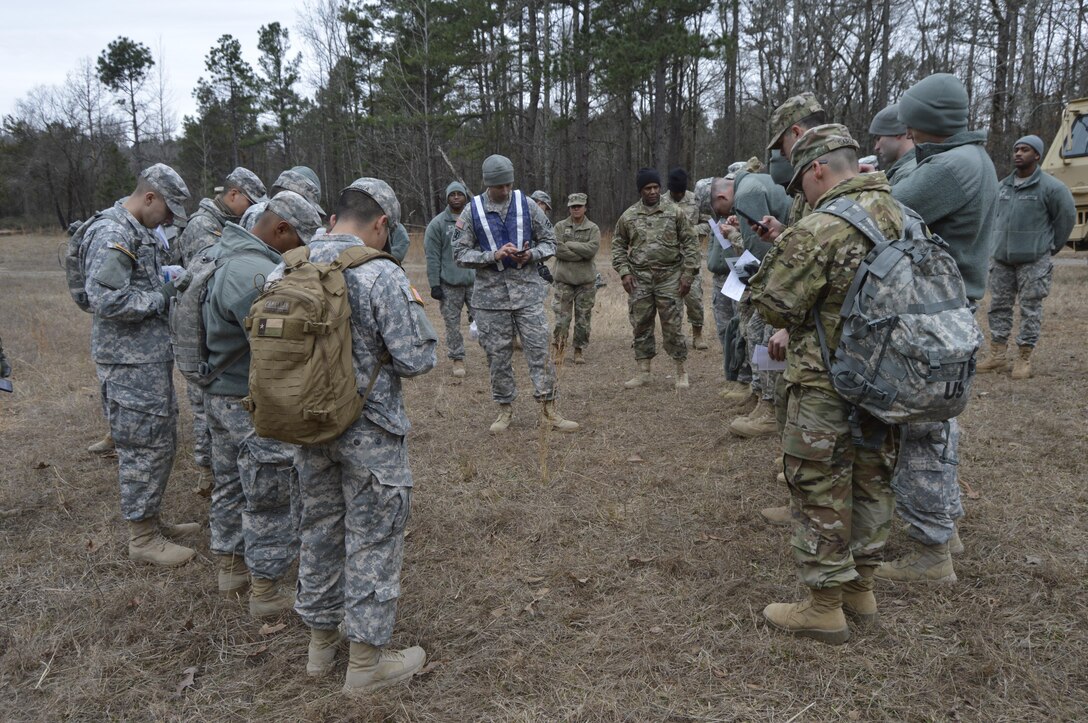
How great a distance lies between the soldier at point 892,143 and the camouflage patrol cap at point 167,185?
13.6 ft

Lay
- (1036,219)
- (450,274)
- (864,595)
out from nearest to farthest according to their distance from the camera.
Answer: (864,595), (1036,219), (450,274)

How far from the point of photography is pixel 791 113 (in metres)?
3.57

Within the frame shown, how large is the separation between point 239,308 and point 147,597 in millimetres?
1718

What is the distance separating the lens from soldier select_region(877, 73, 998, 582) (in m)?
3.28

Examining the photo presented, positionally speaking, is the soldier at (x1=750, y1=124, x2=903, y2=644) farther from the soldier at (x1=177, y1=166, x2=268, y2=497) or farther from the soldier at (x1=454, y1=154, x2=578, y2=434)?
the soldier at (x1=177, y1=166, x2=268, y2=497)

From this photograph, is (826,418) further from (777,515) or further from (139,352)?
(139,352)

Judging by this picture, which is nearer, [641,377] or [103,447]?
[103,447]

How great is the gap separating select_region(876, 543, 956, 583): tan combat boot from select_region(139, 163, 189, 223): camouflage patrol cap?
441cm

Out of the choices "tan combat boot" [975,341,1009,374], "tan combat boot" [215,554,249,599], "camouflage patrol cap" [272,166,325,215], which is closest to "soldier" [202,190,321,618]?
"tan combat boot" [215,554,249,599]

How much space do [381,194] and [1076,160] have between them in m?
15.0

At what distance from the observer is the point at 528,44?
25031 mm

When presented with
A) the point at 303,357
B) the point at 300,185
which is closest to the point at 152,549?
the point at 300,185

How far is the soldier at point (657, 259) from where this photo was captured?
705 centimetres

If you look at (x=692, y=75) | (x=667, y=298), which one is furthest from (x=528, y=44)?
(x=667, y=298)
